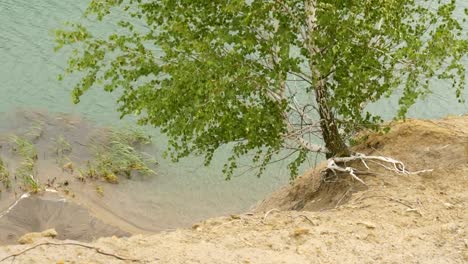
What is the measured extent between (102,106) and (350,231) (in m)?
13.5

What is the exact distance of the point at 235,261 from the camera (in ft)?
29.7

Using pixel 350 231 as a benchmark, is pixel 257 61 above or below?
above

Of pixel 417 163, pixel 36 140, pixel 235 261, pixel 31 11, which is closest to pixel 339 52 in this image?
pixel 417 163

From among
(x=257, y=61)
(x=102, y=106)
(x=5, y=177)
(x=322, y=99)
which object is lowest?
(x=5, y=177)

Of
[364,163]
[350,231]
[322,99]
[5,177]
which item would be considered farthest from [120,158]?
[350,231]

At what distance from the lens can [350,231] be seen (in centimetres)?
1036

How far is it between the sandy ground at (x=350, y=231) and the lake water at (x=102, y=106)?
423 cm

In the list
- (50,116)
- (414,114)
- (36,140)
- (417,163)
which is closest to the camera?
(417,163)

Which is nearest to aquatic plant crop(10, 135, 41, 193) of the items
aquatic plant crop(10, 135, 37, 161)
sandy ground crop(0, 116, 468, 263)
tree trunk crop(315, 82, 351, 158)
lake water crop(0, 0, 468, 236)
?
aquatic plant crop(10, 135, 37, 161)

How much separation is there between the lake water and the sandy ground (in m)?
4.23

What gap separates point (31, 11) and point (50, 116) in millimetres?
7670

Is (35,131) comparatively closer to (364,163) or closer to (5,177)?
(5,177)

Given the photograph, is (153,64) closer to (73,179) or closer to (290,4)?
(290,4)

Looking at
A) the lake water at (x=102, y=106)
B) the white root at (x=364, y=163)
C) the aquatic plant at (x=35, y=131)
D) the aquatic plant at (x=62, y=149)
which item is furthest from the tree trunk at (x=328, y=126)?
the aquatic plant at (x=35, y=131)
